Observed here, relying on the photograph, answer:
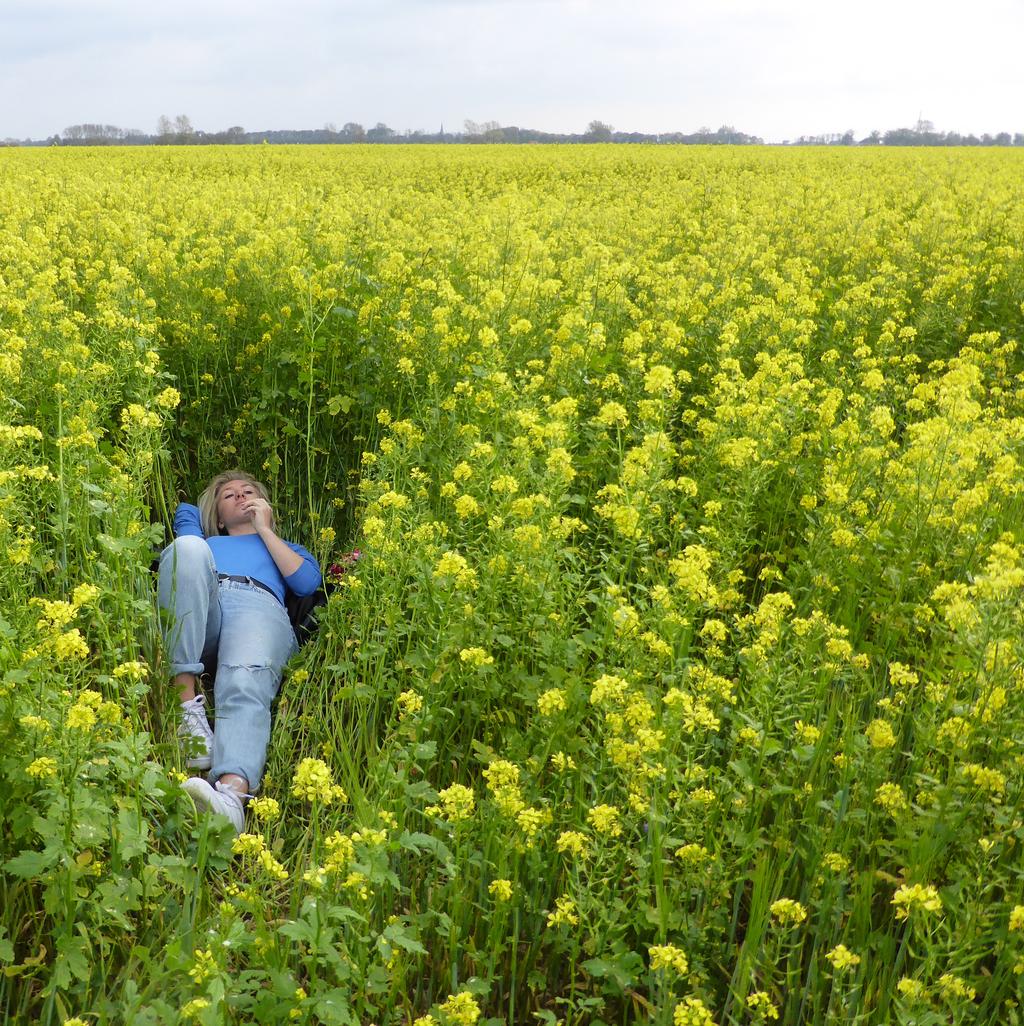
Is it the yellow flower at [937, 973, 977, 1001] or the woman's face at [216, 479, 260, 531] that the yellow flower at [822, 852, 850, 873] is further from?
the woman's face at [216, 479, 260, 531]

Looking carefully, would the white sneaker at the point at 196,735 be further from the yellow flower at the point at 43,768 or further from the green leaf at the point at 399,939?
the green leaf at the point at 399,939

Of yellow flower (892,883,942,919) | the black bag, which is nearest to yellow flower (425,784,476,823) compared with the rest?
yellow flower (892,883,942,919)

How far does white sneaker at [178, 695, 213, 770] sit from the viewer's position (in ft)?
11.4

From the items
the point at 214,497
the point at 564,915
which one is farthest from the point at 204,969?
the point at 214,497

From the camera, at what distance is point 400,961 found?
8.13 ft

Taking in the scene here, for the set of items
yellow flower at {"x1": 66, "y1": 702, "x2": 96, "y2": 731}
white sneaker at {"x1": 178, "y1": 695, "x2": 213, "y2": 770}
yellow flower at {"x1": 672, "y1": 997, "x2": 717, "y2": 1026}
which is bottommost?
white sneaker at {"x1": 178, "y1": 695, "x2": 213, "y2": 770}

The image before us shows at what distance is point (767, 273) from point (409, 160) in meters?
20.5

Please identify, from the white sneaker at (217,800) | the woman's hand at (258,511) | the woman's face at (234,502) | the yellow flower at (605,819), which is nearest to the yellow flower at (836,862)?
the yellow flower at (605,819)

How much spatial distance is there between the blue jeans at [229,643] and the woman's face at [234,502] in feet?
1.82

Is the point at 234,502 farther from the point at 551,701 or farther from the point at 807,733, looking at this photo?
the point at 807,733

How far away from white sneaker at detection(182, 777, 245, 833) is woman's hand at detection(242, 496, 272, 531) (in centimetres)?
179

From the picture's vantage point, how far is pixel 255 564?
468 cm

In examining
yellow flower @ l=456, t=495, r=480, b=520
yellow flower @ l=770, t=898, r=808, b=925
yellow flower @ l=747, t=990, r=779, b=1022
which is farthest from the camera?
yellow flower @ l=456, t=495, r=480, b=520

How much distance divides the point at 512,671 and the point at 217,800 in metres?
1.11
